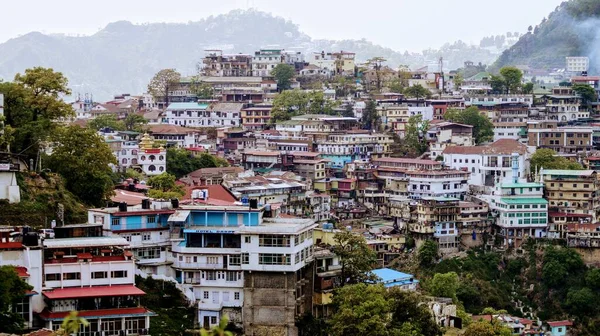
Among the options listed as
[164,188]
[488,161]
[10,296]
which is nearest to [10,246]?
[10,296]

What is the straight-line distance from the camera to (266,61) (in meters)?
67.4

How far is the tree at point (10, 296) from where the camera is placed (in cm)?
2297

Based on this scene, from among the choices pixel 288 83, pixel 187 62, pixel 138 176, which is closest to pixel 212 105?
pixel 288 83

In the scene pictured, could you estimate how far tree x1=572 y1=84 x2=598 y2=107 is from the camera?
59.1 metres

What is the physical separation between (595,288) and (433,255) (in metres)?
5.22

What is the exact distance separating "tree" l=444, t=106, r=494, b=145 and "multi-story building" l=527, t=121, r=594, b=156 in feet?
5.62

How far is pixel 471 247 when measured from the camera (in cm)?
4400

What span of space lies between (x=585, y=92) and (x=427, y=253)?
795 inches

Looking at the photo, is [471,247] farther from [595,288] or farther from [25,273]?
[25,273]

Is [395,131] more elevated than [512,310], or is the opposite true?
[395,131]

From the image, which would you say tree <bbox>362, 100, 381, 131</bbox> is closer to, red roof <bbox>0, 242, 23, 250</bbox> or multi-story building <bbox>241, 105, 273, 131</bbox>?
multi-story building <bbox>241, 105, 273, 131</bbox>

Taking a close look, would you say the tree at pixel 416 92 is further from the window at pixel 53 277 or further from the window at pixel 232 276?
the window at pixel 53 277

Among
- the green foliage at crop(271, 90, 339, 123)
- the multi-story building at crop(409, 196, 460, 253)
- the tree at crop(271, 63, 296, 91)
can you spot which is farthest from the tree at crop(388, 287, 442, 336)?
the tree at crop(271, 63, 296, 91)

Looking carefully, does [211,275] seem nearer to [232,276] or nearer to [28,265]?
[232,276]
